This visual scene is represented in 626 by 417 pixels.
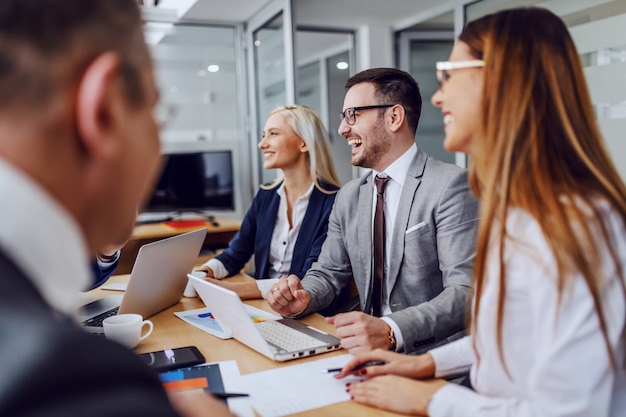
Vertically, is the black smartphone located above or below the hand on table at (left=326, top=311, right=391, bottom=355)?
below

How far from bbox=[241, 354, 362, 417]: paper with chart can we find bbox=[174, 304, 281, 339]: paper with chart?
13.5 inches

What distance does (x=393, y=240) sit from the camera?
204 cm

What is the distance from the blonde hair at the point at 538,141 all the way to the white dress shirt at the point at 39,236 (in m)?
0.75

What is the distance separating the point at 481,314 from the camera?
1.04 m

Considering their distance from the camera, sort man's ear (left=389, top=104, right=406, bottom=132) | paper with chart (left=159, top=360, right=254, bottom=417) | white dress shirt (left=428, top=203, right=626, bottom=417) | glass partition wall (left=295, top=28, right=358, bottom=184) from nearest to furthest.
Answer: white dress shirt (left=428, top=203, right=626, bottom=417)
paper with chart (left=159, top=360, right=254, bottom=417)
man's ear (left=389, top=104, right=406, bottom=132)
glass partition wall (left=295, top=28, right=358, bottom=184)

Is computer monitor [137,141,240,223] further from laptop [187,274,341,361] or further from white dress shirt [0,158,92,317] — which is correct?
white dress shirt [0,158,92,317]

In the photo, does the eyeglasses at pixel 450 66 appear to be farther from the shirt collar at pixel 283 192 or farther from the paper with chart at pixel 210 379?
the shirt collar at pixel 283 192

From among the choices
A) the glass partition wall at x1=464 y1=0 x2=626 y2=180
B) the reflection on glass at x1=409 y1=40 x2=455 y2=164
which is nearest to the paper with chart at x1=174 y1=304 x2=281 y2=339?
the glass partition wall at x1=464 y1=0 x2=626 y2=180

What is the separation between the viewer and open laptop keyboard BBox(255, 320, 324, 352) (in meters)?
1.49

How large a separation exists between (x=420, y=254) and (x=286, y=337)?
631mm

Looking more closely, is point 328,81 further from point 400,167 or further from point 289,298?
point 289,298

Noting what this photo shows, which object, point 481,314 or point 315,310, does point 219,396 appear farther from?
point 315,310

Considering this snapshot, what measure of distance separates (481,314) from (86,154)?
0.78 meters

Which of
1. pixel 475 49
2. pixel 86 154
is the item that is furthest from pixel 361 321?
pixel 86 154
